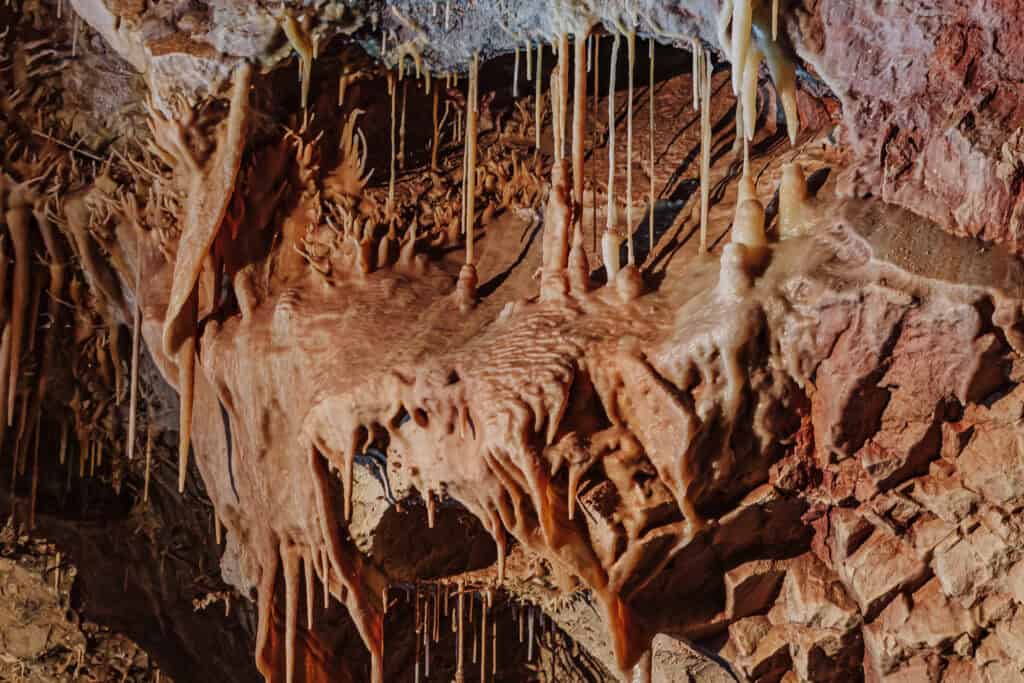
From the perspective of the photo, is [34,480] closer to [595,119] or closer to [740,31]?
[595,119]

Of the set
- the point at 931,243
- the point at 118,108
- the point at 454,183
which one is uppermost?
the point at 118,108

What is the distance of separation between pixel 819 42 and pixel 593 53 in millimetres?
2500

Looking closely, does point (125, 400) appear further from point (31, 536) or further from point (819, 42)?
point (819, 42)

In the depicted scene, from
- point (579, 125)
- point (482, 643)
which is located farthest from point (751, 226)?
point (482, 643)

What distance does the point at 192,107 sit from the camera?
5789 millimetres

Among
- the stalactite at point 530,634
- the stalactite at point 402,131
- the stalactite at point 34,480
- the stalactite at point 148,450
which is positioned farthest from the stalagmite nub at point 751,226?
the stalactite at point 34,480

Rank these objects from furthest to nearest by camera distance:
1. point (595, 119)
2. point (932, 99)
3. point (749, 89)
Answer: point (595, 119)
point (749, 89)
point (932, 99)

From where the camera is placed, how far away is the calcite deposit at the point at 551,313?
4.44 metres

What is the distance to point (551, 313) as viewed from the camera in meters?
4.88

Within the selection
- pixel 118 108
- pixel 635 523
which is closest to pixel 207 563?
pixel 118 108

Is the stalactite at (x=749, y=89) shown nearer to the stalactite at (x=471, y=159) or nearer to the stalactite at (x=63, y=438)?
the stalactite at (x=471, y=159)

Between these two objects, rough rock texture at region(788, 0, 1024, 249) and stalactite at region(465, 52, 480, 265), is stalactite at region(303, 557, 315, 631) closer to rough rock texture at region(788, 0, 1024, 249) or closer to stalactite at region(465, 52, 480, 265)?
stalactite at region(465, 52, 480, 265)

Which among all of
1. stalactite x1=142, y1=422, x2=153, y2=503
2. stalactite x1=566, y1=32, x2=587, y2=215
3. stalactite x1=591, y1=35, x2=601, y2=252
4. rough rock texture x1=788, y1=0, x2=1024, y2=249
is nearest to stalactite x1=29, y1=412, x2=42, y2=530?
stalactite x1=142, y1=422, x2=153, y2=503

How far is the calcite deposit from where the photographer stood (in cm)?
444
